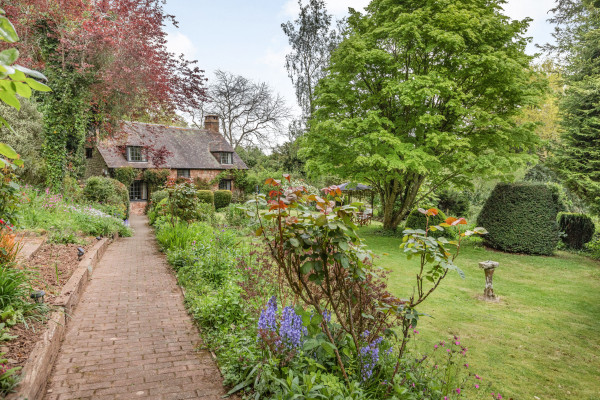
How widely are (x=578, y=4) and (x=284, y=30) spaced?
18.2 m

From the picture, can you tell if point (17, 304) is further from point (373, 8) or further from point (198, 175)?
point (198, 175)

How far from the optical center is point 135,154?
23.9 metres

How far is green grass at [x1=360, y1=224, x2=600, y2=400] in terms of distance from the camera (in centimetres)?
408

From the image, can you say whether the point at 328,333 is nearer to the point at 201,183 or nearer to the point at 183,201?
the point at 183,201

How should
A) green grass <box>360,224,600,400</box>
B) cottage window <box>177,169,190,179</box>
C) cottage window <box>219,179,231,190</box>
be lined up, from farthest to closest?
cottage window <box>219,179,231,190</box> → cottage window <box>177,169,190,179</box> → green grass <box>360,224,600,400</box>

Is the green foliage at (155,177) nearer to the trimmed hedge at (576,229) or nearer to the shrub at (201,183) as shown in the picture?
the shrub at (201,183)

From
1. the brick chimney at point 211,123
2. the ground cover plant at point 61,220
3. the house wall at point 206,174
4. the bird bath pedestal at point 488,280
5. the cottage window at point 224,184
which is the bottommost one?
the bird bath pedestal at point 488,280

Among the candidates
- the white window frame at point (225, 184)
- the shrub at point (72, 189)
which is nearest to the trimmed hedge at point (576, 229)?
the shrub at point (72, 189)

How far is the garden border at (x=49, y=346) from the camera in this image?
263 cm

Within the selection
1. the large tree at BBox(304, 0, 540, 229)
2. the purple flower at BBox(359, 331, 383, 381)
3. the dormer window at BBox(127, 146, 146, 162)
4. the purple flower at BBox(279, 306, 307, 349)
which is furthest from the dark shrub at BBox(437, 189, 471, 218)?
the dormer window at BBox(127, 146, 146, 162)

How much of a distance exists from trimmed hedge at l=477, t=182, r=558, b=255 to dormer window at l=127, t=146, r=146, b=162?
2174 cm

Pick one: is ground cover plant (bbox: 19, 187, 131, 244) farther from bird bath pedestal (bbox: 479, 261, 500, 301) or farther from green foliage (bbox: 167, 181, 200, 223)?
bird bath pedestal (bbox: 479, 261, 500, 301)

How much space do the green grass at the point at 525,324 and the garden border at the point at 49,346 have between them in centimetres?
435

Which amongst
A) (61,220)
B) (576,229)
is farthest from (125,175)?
(576,229)
